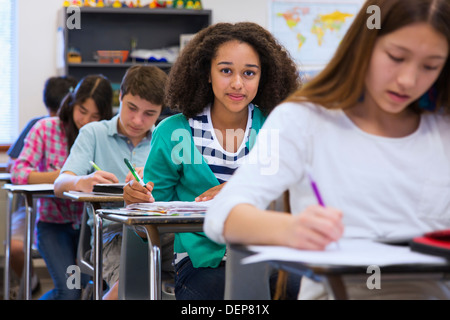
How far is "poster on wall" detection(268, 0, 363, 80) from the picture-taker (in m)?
6.22

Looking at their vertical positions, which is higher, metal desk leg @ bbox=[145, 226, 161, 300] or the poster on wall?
the poster on wall

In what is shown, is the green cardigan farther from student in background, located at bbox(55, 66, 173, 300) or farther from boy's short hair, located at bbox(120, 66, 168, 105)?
boy's short hair, located at bbox(120, 66, 168, 105)

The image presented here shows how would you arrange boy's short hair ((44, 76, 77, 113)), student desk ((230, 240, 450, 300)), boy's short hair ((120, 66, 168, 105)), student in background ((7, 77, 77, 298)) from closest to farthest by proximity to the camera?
student desk ((230, 240, 450, 300))
boy's short hair ((120, 66, 168, 105))
student in background ((7, 77, 77, 298))
boy's short hair ((44, 76, 77, 113))

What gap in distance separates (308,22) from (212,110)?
4120 millimetres

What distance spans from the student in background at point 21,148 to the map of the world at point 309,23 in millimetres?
2360

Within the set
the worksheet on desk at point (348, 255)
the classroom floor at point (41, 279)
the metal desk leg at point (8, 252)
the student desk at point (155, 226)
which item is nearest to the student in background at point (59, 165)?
the metal desk leg at point (8, 252)

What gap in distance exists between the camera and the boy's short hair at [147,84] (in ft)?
10.1

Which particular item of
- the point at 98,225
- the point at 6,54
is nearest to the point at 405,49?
the point at 98,225

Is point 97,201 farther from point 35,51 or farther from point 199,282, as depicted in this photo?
point 35,51

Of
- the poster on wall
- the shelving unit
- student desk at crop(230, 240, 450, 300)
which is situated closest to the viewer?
student desk at crop(230, 240, 450, 300)

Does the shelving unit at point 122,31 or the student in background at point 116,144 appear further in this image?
the shelving unit at point 122,31

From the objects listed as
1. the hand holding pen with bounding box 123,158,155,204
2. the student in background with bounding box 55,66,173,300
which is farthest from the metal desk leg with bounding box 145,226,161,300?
the student in background with bounding box 55,66,173,300

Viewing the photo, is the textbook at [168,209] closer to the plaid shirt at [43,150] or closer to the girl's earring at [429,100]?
the girl's earring at [429,100]

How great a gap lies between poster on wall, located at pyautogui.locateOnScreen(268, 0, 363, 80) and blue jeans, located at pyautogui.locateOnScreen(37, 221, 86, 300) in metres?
3.31
